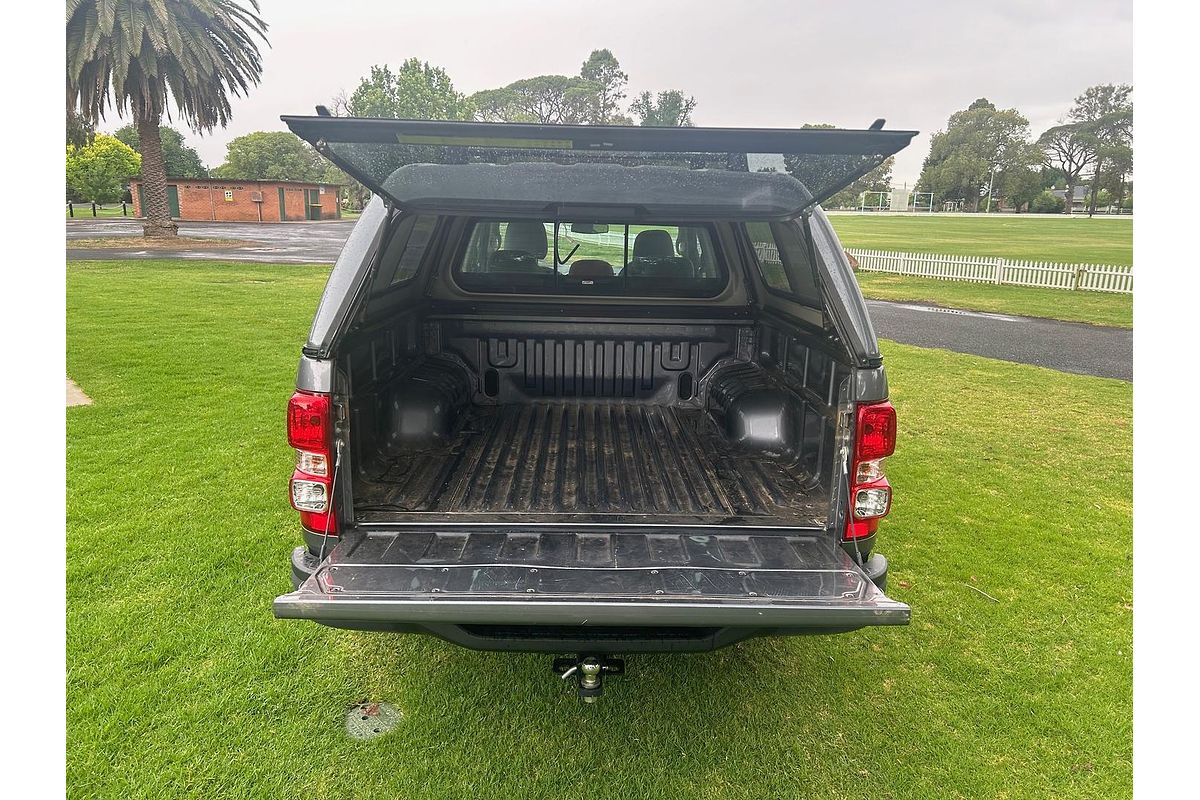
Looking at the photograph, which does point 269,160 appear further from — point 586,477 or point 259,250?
A: point 586,477

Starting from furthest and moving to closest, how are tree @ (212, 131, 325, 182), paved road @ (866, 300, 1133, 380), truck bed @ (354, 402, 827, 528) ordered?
tree @ (212, 131, 325, 182) → paved road @ (866, 300, 1133, 380) → truck bed @ (354, 402, 827, 528)

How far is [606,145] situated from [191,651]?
8.72 feet

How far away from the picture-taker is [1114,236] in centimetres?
4441

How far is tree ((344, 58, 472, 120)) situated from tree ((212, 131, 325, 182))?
477 inches

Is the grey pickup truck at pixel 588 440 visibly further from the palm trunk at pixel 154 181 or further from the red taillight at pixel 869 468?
the palm trunk at pixel 154 181

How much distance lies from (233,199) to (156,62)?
23520 millimetres

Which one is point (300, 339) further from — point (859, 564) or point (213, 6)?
point (213, 6)

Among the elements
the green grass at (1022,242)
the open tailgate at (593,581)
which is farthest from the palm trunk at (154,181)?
the green grass at (1022,242)

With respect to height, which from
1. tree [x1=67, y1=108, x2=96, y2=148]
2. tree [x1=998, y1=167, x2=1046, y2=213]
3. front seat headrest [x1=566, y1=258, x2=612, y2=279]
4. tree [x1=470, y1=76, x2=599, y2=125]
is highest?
tree [x1=470, y1=76, x2=599, y2=125]

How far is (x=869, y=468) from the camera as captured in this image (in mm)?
2574

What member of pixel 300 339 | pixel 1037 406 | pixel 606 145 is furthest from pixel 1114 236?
pixel 606 145

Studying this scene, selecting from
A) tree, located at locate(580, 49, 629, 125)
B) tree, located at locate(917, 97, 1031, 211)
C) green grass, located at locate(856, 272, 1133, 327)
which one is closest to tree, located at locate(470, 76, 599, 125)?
tree, located at locate(580, 49, 629, 125)

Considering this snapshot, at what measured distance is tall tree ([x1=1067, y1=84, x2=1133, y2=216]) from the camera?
242 ft

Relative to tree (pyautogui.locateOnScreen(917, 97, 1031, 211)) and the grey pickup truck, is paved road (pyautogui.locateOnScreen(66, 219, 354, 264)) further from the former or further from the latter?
tree (pyautogui.locateOnScreen(917, 97, 1031, 211))
